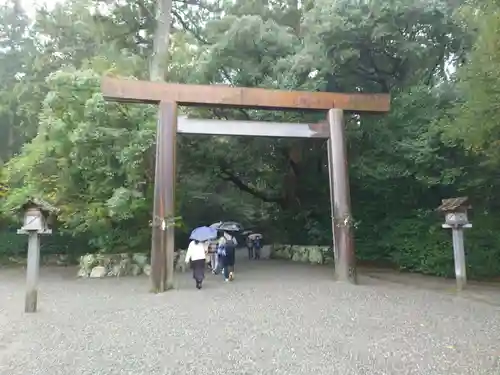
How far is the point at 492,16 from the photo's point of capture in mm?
7496

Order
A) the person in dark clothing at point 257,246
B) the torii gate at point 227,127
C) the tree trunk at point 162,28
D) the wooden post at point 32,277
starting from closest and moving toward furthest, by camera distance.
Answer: the wooden post at point 32,277, the torii gate at point 227,127, the tree trunk at point 162,28, the person in dark clothing at point 257,246

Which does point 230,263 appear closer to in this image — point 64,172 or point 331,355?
point 64,172

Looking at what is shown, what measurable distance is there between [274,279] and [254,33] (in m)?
7.02

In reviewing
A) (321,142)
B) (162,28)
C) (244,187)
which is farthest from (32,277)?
(162,28)

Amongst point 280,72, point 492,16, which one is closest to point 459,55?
point 280,72

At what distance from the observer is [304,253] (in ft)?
55.7

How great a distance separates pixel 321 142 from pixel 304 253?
4263mm

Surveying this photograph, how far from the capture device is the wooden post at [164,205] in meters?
9.84

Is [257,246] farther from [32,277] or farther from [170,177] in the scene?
[32,277]

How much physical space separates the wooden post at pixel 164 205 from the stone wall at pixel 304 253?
7.19 metres

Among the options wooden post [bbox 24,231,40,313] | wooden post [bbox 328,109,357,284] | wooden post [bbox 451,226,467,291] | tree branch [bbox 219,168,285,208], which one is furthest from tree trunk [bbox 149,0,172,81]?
wooden post [bbox 451,226,467,291]

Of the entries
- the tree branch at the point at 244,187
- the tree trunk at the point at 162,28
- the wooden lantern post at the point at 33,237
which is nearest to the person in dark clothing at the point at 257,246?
the tree branch at the point at 244,187

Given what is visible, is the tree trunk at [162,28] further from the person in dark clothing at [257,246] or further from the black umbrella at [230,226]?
the black umbrella at [230,226]

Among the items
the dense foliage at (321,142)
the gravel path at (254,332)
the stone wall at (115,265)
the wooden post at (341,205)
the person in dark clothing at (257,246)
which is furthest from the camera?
the person in dark clothing at (257,246)
